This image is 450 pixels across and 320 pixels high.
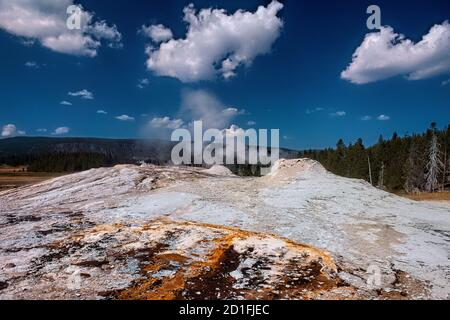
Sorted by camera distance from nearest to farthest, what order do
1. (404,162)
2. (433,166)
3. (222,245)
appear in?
1. (222,245)
2. (433,166)
3. (404,162)

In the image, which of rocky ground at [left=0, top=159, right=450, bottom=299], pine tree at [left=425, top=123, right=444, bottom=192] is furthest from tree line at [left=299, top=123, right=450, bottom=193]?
rocky ground at [left=0, top=159, right=450, bottom=299]

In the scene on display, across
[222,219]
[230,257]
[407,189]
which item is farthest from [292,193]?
[407,189]

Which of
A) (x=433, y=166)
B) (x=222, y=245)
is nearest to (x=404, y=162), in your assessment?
(x=433, y=166)

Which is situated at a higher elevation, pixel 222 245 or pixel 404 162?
pixel 404 162

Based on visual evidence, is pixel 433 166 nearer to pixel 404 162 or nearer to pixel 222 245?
pixel 404 162

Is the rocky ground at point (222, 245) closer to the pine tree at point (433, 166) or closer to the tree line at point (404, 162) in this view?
the pine tree at point (433, 166)

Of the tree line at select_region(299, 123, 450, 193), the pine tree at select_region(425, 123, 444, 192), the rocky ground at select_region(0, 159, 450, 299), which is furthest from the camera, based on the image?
the tree line at select_region(299, 123, 450, 193)

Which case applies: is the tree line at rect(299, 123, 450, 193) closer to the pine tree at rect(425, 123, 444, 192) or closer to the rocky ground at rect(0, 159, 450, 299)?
the pine tree at rect(425, 123, 444, 192)

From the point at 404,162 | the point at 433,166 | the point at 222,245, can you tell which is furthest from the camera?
the point at 404,162
